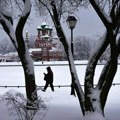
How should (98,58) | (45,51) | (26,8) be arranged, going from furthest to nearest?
(45,51) < (26,8) < (98,58)

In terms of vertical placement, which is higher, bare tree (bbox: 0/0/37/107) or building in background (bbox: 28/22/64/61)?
bare tree (bbox: 0/0/37/107)

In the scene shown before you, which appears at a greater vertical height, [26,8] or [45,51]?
[26,8]

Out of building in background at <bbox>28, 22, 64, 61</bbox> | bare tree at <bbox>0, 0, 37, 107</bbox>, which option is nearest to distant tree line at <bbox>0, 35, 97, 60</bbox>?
building in background at <bbox>28, 22, 64, 61</bbox>

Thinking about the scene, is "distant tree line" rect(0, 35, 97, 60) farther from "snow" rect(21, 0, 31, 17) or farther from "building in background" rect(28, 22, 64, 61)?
"snow" rect(21, 0, 31, 17)

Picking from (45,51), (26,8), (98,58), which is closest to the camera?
(98,58)

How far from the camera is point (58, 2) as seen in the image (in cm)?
1496

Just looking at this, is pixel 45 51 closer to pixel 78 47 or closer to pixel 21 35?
pixel 78 47

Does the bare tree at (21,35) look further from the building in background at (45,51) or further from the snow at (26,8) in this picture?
the building in background at (45,51)

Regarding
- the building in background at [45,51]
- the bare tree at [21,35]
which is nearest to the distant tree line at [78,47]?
the building in background at [45,51]

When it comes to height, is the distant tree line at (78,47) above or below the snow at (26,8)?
below

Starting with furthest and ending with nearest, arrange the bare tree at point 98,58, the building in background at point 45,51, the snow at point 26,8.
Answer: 1. the building in background at point 45,51
2. the snow at point 26,8
3. the bare tree at point 98,58

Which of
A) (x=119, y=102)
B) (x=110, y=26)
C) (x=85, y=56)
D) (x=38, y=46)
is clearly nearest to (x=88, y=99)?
(x=110, y=26)

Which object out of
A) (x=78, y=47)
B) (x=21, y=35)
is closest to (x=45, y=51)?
(x=78, y=47)

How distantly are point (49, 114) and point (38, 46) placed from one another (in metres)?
113
